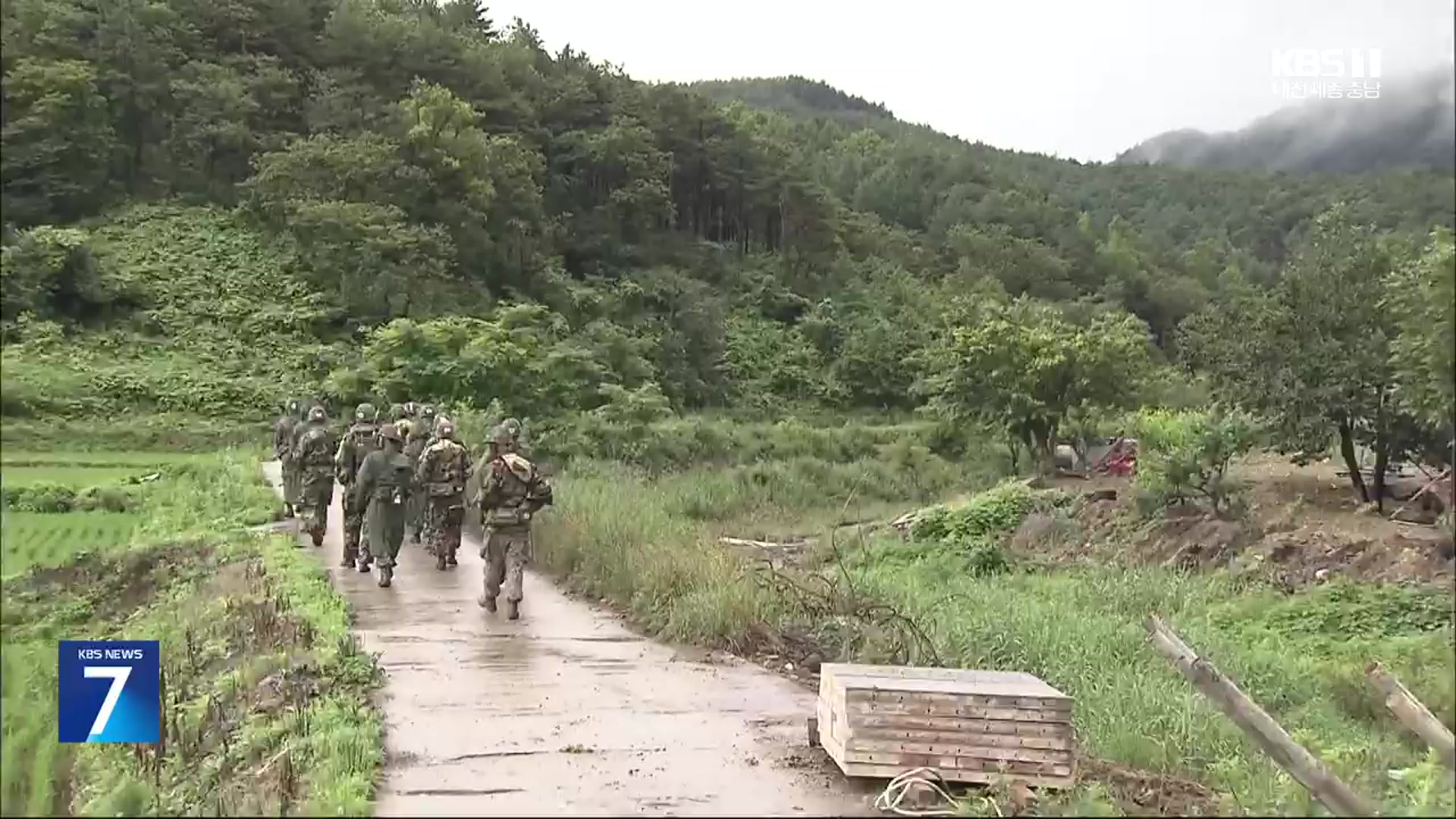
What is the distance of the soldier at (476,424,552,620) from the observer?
11430 millimetres

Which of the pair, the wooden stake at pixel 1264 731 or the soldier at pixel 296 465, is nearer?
the wooden stake at pixel 1264 731

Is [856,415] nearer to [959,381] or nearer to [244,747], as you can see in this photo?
[959,381]

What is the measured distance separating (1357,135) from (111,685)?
437 inches

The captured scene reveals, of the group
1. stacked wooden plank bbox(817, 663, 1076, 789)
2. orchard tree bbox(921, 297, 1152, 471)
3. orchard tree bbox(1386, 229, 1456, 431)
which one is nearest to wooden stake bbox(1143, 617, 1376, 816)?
stacked wooden plank bbox(817, 663, 1076, 789)

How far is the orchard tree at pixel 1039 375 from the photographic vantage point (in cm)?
3047

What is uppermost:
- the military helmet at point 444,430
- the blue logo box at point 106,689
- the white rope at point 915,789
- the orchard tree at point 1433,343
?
the orchard tree at point 1433,343

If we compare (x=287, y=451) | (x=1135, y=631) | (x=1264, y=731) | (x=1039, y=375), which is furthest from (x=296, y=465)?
(x=1039, y=375)

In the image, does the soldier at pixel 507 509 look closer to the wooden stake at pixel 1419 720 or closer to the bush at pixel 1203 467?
the wooden stake at pixel 1419 720

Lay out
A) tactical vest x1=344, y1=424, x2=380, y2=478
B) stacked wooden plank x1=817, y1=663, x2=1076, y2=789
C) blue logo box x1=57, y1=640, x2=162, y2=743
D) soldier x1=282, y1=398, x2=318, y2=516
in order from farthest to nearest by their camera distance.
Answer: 1. soldier x1=282, y1=398, x2=318, y2=516
2. tactical vest x1=344, y1=424, x2=380, y2=478
3. stacked wooden plank x1=817, y1=663, x2=1076, y2=789
4. blue logo box x1=57, y1=640, x2=162, y2=743

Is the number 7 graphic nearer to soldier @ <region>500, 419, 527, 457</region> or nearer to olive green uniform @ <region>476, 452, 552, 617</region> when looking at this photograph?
olive green uniform @ <region>476, 452, 552, 617</region>

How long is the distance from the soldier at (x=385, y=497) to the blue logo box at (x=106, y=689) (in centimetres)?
675

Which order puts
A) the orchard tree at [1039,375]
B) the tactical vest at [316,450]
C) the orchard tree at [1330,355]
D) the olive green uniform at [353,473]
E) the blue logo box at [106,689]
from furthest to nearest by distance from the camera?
the orchard tree at [1039,375] → the orchard tree at [1330,355] → the tactical vest at [316,450] → the olive green uniform at [353,473] → the blue logo box at [106,689]

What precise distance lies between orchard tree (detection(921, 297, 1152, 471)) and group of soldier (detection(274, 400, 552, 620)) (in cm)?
1695

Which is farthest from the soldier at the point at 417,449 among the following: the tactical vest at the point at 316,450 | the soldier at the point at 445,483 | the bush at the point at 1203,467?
the bush at the point at 1203,467
